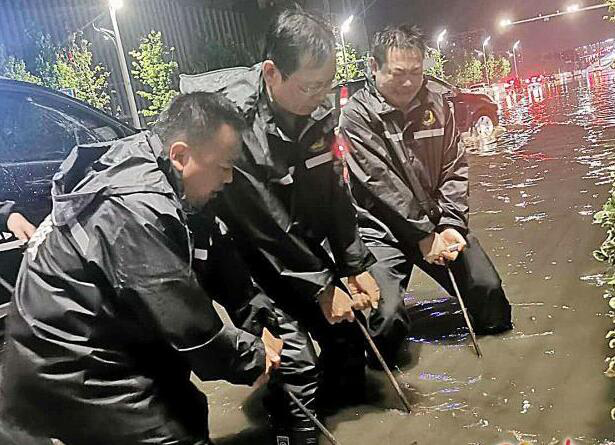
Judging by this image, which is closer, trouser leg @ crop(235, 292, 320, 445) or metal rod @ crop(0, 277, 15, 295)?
trouser leg @ crop(235, 292, 320, 445)

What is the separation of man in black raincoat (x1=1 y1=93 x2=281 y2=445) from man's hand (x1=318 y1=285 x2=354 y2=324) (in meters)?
0.55

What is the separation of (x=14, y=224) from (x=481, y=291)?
7.46 ft

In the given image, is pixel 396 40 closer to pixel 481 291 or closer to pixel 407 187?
pixel 407 187

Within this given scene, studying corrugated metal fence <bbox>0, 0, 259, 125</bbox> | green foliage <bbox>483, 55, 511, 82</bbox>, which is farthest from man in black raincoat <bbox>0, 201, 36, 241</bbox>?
green foliage <bbox>483, 55, 511, 82</bbox>

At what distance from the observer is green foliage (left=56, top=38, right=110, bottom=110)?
8.46 meters

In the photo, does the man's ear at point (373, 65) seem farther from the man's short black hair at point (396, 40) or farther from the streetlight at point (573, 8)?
the streetlight at point (573, 8)

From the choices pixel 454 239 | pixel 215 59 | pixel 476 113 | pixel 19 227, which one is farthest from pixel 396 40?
pixel 476 113

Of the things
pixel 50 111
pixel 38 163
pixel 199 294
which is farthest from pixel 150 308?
pixel 50 111

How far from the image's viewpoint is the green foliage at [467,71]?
78.2 feet

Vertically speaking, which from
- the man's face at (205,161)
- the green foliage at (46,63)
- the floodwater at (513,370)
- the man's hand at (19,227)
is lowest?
the floodwater at (513,370)

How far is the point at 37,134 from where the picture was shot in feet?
13.2

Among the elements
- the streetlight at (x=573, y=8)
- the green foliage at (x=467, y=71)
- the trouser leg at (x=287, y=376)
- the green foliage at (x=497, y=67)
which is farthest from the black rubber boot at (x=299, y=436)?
the streetlight at (x=573, y=8)

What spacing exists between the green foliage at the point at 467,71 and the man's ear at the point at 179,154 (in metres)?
22.7

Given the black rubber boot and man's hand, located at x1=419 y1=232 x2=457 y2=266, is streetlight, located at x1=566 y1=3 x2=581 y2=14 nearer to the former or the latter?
man's hand, located at x1=419 y1=232 x2=457 y2=266
